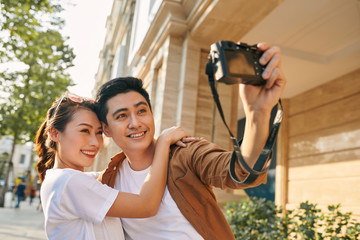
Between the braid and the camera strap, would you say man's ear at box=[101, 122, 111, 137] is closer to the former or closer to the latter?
the braid

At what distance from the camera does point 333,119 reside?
7.05 m

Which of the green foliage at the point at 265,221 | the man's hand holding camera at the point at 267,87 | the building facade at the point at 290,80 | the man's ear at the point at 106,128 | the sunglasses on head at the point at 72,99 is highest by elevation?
the building facade at the point at 290,80

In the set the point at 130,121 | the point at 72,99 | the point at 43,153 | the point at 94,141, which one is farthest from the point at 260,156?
the point at 43,153

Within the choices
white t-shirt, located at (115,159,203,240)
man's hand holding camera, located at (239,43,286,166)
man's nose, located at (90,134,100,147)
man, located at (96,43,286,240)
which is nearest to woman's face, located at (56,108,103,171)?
man's nose, located at (90,134,100,147)

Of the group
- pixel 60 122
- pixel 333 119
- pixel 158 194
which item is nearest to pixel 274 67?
pixel 158 194

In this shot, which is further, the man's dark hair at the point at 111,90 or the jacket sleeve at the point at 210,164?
the man's dark hair at the point at 111,90

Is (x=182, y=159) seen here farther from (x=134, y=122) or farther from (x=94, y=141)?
(x=94, y=141)

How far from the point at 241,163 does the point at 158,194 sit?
2.57 ft

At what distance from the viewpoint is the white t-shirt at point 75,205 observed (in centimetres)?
192

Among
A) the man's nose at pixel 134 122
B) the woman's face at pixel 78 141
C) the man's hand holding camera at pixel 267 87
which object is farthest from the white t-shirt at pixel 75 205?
the man's hand holding camera at pixel 267 87

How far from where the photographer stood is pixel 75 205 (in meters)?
1.94

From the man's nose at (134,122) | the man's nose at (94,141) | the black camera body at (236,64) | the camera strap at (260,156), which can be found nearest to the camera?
the black camera body at (236,64)

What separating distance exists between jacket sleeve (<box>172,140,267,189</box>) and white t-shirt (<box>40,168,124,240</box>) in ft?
1.59

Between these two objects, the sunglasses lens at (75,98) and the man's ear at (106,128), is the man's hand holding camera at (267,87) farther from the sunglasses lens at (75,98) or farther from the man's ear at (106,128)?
the sunglasses lens at (75,98)
